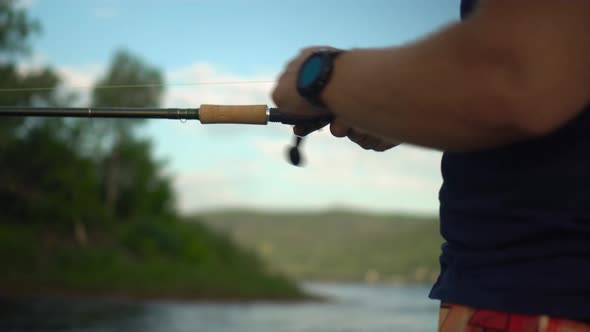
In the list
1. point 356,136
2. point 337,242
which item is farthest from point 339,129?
point 337,242

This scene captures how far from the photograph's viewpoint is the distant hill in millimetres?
54375

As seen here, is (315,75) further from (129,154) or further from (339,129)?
(129,154)

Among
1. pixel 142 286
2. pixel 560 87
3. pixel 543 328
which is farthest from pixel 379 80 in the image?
pixel 142 286

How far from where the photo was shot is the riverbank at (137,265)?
2203 centimetres

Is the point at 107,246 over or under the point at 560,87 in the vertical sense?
over

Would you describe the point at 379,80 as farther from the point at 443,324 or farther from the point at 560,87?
the point at 443,324

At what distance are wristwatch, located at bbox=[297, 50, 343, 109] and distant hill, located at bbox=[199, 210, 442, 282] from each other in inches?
1981

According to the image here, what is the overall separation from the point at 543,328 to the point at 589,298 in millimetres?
61

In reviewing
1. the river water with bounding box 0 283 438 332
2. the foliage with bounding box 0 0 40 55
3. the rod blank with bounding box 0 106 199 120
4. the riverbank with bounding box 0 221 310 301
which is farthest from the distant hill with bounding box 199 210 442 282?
the rod blank with bounding box 0 106 199 120

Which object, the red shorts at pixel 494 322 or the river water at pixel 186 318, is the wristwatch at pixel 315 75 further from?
the river water at pixel 186 318

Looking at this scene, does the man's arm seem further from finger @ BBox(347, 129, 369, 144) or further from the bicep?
finger @ BBox(347, 129, 369, 144)

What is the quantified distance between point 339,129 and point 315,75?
270 mm

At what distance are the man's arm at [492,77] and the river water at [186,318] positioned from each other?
45.8ft

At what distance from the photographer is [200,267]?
1049 inches
